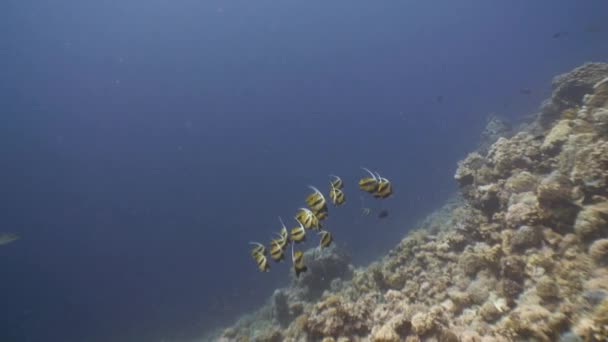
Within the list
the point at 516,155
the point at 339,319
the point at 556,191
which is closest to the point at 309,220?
the point at 339,319

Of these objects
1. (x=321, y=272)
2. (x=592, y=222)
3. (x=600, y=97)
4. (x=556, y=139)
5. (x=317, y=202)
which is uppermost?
(x=317, y=202)

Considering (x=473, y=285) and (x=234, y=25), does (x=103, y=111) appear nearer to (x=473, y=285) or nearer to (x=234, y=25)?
(x=234, y=25)

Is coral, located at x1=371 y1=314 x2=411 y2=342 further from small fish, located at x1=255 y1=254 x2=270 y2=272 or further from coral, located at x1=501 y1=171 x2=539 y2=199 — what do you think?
coral, located at x1=501 y1=171 x2=539 y2=199

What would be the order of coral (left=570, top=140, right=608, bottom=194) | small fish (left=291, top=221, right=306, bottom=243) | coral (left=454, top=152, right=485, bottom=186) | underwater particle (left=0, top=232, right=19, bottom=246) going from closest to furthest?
small fish (left=291, top=221, right=306, bottom=243) < coral (left=570, top=140, right=608, bottom=194) < coral (left=454, top=152, right=485, bottom=186) < underwater particle (left=0, top=232, right=19, bottom=246)

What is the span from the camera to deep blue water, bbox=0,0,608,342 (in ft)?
175

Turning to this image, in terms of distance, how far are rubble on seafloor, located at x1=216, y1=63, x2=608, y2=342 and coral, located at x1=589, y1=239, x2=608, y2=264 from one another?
0.4 inches

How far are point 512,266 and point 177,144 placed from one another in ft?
307

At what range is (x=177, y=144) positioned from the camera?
88938 mm

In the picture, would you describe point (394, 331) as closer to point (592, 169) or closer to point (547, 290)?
point (547, 290)

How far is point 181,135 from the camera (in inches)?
3479

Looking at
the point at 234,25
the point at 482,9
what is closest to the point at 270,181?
the point at 234,25

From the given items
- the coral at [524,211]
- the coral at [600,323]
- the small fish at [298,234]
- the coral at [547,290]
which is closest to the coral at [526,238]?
the coral at [524,211]

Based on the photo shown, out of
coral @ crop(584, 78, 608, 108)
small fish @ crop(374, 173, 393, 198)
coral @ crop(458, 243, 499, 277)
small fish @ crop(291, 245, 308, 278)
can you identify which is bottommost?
coral @ crop(458, 243, 499, 277)

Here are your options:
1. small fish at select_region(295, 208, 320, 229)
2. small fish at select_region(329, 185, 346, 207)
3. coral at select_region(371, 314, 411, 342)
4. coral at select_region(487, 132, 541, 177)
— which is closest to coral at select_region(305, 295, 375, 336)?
coral at select_region(371, 314, 411, 342)
